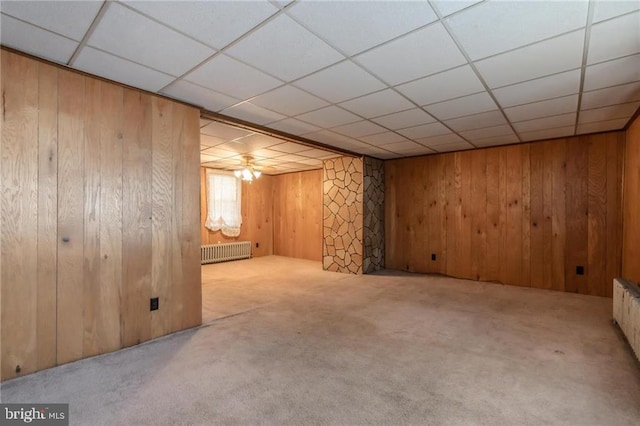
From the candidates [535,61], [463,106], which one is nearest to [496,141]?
[463,106]

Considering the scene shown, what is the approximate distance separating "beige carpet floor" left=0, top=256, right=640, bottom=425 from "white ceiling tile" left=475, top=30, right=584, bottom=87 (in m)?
2.27

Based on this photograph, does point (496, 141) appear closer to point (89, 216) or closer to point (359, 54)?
point (359, 54)

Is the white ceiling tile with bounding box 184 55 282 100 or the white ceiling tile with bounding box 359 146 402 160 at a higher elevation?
the white ceiling tile with bounding box 359 146 402 160

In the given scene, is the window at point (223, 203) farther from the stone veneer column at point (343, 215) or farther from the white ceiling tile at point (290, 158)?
the stone veneer column at point (343, 215)

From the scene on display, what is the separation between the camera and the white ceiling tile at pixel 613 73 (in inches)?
86.8

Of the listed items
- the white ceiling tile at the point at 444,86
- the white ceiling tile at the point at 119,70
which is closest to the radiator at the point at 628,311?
the white ceiling tile at the point at 444,86

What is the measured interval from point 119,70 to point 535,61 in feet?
10.2

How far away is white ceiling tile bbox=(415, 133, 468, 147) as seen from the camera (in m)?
4.32

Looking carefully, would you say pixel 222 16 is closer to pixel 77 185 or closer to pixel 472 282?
pixel 77 185

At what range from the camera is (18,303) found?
2.09m

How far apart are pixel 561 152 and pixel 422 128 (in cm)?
231

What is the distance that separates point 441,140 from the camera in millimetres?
4555

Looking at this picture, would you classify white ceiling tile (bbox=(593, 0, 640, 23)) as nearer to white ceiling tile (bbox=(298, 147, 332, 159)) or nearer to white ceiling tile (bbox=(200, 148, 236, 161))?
white ceiling tile (bbox=(298, 147, 332, 159))

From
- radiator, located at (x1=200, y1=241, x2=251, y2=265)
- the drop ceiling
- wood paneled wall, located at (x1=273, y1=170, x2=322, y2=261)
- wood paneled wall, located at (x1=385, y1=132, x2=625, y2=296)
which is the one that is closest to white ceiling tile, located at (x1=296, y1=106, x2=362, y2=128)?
the drop ceiling
